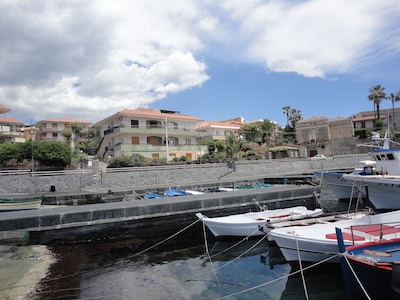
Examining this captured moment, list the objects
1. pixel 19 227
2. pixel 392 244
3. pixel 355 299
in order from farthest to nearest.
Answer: pixel 19 227, pixel 392 244, pixel 355 299

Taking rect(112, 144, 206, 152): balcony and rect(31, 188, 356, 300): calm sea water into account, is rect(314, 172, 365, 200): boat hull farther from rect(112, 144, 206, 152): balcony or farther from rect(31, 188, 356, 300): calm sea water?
rect(112, 144, 206, 152): balcony

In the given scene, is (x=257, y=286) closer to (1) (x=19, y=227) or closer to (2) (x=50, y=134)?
(1) (x=19, y=227)

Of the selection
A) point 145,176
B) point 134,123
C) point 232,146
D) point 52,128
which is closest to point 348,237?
point 145,176

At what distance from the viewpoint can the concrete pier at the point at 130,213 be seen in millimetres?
12273

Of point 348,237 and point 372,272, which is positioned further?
point 348,237

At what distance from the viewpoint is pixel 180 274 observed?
9312mm

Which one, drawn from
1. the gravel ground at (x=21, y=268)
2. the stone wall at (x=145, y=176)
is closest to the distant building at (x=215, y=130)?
the stone wall at (x=145, y=176)

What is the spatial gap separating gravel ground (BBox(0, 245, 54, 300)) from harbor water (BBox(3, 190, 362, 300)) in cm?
27

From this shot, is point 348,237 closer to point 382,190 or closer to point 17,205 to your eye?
point 382,190

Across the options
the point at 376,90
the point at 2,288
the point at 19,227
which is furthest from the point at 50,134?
the point at 376,90

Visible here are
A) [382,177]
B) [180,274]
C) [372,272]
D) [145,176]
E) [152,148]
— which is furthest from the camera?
[152,148]

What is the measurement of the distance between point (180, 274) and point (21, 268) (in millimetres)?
5340

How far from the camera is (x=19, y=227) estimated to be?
39.7 ft

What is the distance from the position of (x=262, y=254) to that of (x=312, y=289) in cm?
322
